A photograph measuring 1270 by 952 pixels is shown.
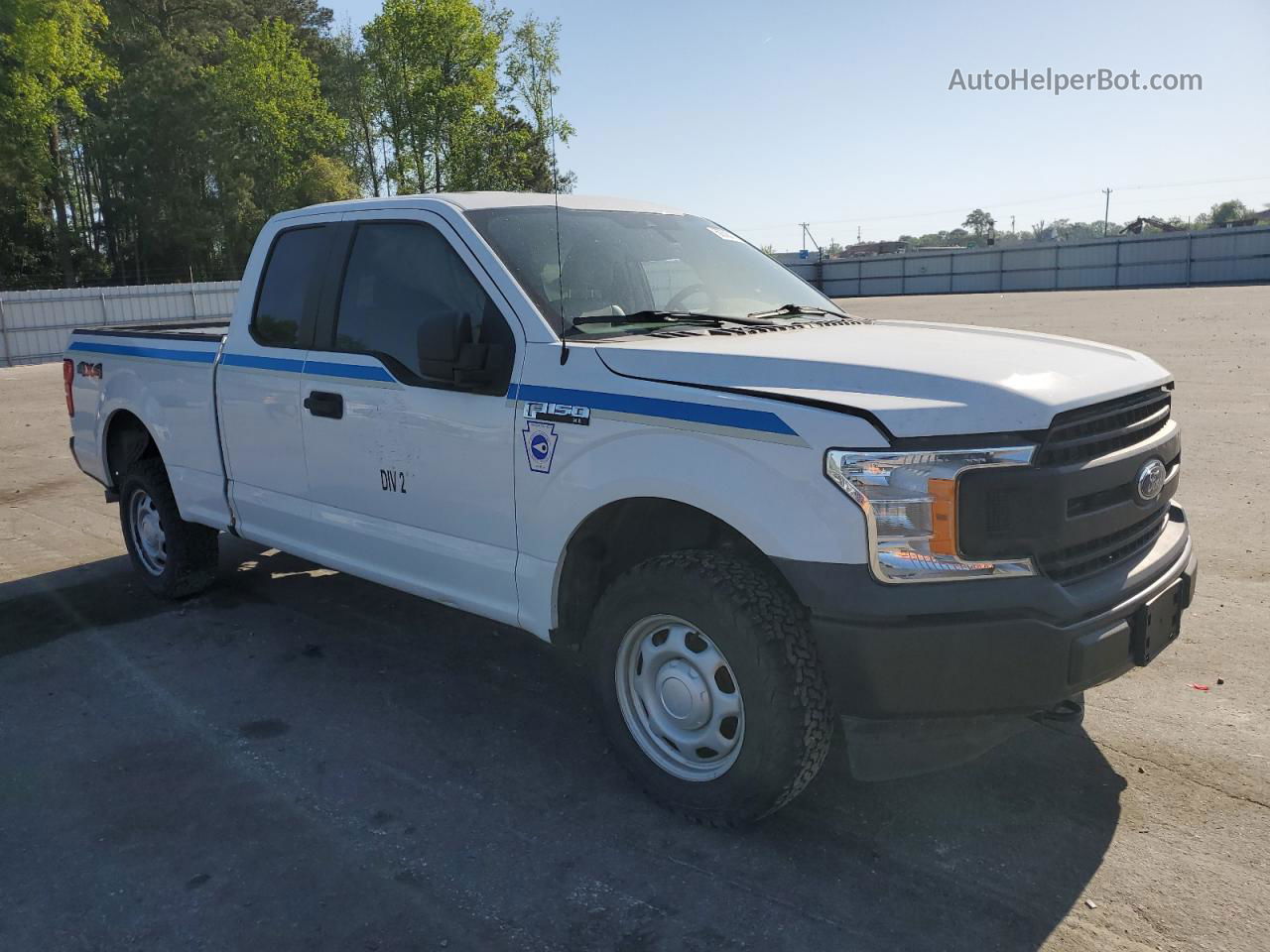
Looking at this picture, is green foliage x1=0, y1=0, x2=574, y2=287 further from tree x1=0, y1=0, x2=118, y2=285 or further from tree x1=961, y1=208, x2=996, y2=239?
tree x1=961, y1=208, x2=996, y2=239

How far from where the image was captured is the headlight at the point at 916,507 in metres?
2.77

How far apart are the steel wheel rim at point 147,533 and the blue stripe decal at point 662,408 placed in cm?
332

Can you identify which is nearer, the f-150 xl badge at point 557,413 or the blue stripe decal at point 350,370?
the f-150 xl badge at point 557,413

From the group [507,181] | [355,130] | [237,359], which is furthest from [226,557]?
[355,130]

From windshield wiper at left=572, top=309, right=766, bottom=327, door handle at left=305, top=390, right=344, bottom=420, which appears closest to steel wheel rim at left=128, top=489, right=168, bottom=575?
door handle at left=305, top=390, right=344, bottom=420

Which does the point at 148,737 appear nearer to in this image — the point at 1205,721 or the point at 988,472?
the point at 988,472

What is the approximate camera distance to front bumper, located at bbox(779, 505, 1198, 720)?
9.10ft

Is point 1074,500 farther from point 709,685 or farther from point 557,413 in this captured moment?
point 557,413

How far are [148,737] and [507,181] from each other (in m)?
47.8

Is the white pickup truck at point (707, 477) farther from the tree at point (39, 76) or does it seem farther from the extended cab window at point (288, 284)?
the tree at point (39, 76)

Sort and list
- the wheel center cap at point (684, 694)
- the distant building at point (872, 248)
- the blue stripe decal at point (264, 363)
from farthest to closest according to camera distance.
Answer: the distant building at point (872, 248), the blue stripe decal at point (264, 363), the wheel center cap at point (684, 694)

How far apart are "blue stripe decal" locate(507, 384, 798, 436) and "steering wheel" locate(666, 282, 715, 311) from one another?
82cm

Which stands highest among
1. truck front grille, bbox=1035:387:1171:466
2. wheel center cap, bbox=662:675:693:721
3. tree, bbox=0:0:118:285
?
tree, bbox=0:0:118:285

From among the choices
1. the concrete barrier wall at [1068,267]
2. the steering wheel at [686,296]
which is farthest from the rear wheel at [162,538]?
the concrete barrier wall at [1068,267]
